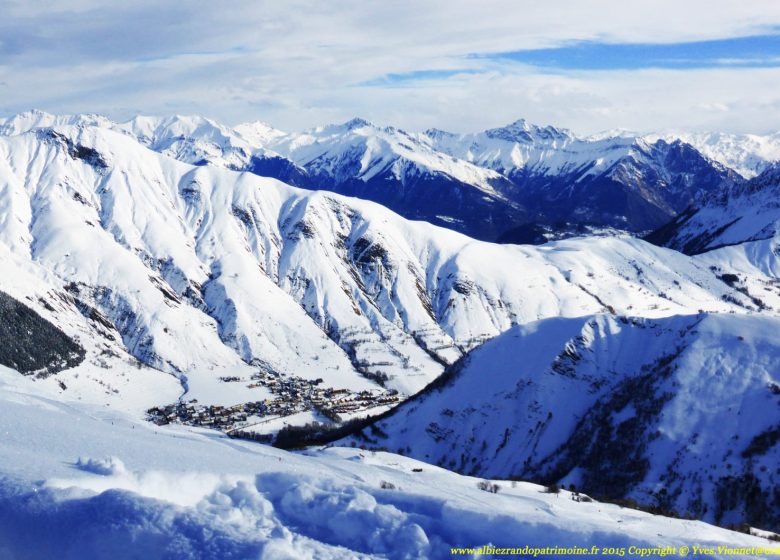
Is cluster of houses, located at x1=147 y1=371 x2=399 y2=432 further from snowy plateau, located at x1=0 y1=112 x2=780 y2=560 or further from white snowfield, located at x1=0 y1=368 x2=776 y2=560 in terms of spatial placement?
white snowfield, located at x1=0 y1=368 x2=776 y2=560

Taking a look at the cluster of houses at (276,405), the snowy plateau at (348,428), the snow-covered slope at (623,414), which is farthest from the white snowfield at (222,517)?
the cluster of houses at (276,405)

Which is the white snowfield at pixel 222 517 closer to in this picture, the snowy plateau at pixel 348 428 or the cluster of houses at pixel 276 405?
the snowy plateau at pixel 348 428

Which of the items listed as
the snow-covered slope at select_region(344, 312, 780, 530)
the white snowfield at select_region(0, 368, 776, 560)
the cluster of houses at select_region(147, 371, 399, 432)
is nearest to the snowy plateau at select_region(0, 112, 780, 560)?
the white snowfield at select_region(0, 368, 776, 560)

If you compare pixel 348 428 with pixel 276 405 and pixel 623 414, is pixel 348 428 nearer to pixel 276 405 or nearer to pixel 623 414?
pixel 623 414

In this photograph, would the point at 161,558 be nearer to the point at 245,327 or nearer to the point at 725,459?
the point at 725,459

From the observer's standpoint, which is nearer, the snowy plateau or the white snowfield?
the white snowfield

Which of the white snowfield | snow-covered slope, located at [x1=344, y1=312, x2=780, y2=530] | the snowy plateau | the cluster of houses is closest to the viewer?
the white snowfield
